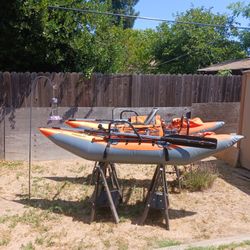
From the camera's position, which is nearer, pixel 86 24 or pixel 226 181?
pixel 226 181

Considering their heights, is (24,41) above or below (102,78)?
above

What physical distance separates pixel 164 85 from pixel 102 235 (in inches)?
204

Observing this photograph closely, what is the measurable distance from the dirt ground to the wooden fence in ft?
5.89

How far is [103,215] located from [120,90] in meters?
4.02

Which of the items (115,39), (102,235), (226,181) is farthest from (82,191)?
(115,39)

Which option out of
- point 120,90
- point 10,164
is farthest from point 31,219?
point 120,90

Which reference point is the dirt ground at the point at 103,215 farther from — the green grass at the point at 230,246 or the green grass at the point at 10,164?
the green grass at the point at 230,246

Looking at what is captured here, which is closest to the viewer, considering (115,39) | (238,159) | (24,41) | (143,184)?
(143,184)

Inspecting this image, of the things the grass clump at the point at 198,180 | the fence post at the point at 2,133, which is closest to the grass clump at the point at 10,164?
the fence post at the point at 2,133

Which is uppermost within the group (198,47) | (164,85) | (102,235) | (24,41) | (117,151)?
(198,47)

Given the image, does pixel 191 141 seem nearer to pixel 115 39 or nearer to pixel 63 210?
pixel 63 210

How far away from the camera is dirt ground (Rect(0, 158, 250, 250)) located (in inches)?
183

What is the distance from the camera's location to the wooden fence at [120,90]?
8234mm

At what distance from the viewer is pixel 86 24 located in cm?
935
